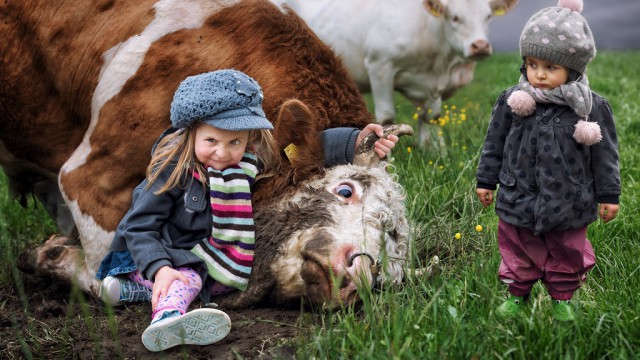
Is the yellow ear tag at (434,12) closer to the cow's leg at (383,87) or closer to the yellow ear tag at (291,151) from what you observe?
the cow's leg at (383,87)

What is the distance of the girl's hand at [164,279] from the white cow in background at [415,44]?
15.3ft

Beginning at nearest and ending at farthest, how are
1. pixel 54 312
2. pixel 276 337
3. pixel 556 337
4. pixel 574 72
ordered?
pixel 556 337, pixel 574 72, pixel 276 337, pixel 54 312

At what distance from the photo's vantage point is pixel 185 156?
3.47 metres

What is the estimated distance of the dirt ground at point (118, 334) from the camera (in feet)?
9.85

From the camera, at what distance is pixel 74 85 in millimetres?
4234

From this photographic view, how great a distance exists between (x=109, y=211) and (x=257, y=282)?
3.16 feet

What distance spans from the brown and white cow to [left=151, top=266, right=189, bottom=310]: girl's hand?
0.99 feet

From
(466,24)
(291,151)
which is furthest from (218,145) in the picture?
(466,24)

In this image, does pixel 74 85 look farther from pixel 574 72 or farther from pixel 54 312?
pixel 574 72

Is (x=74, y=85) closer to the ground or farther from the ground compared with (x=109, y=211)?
farther from the ground

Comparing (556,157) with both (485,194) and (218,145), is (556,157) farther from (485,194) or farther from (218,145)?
(218,145)

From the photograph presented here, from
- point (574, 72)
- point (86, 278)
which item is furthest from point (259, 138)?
point (574, 72)

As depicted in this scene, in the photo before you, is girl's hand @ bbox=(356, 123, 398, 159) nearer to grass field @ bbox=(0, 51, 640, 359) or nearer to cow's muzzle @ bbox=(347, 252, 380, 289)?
grass field @ bbox=(0, 51, 640, 359)

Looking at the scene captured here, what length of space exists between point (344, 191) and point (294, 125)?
1.35 feet
